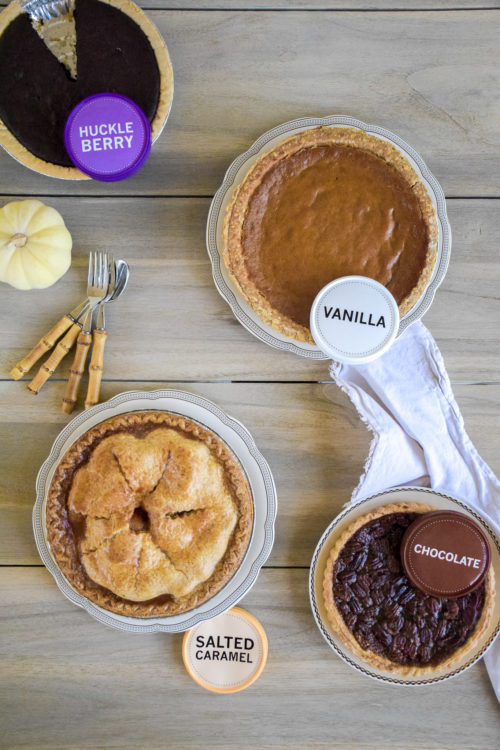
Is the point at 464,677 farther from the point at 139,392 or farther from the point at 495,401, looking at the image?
the point at 139,392

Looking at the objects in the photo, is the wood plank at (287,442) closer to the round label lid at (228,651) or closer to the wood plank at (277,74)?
the round label lid at (228,651)

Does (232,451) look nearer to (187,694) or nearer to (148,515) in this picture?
(148,515)

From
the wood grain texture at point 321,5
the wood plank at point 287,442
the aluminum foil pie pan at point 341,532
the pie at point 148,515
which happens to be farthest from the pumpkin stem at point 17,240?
the aluminum foil pie pan at point 341,532

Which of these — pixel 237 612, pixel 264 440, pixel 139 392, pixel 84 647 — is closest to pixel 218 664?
pixel 237 612

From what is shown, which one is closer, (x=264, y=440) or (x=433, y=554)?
(x=433, y=554)

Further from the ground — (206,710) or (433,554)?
(433,554)

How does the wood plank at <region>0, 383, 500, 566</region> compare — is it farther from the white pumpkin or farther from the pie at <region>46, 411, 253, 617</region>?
the white pumpkin

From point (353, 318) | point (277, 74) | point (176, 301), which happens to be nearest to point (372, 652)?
point (353, 318)
